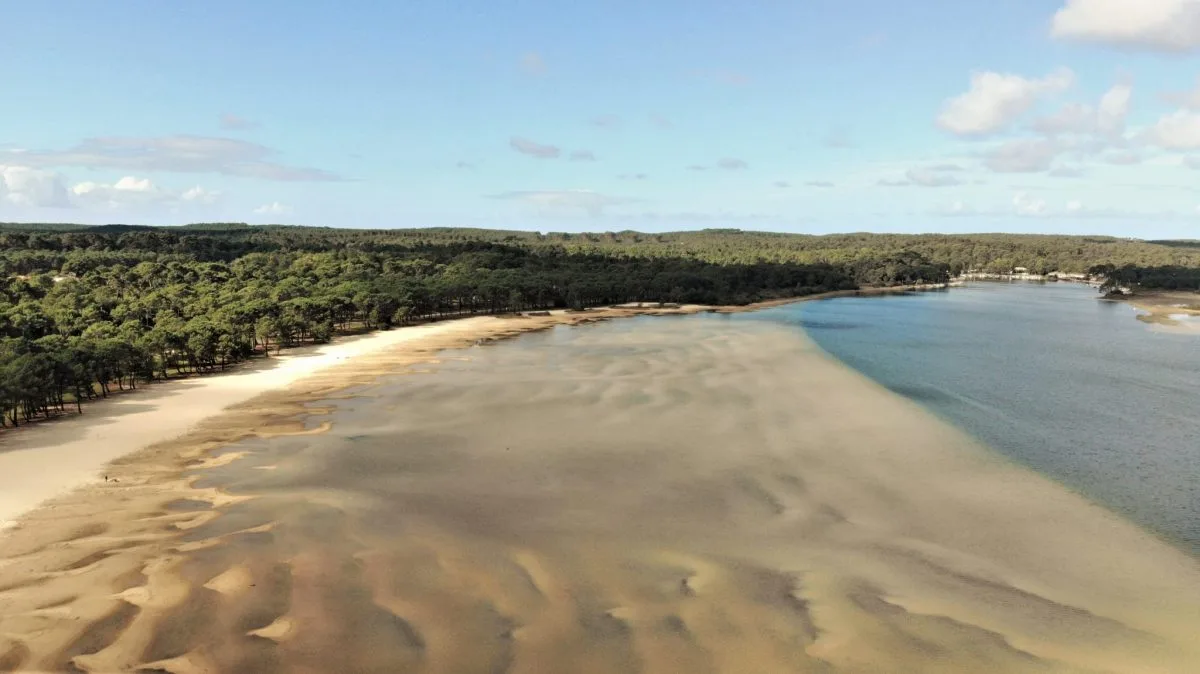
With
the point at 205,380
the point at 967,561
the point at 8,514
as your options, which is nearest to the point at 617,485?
the point at 967,561

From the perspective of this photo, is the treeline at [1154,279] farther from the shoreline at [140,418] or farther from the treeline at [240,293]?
the shoreline at [140,418]

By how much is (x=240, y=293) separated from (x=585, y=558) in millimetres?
64465

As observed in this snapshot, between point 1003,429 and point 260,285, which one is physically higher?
point 260,285

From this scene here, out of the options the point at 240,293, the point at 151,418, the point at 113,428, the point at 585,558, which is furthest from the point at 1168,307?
the point at 113,428

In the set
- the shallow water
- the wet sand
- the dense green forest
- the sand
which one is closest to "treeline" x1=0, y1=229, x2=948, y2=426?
the dense green forest

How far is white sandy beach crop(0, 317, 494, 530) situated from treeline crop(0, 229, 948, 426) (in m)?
2.26

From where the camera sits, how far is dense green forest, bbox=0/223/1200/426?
134ft

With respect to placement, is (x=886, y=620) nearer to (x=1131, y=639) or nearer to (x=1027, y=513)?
(x=1131, y=639)

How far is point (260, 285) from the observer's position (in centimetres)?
8000

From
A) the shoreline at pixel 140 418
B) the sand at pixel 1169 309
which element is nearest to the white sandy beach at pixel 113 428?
the shoreline at pixel 140 418

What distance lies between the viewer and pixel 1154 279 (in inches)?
5743

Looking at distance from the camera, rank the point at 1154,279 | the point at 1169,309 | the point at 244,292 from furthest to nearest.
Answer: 1. the point at 1154,279
2. the point at 1169,309
3. the point at 244,292

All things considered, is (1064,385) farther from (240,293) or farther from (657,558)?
(240,293)

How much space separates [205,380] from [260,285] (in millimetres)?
37110
